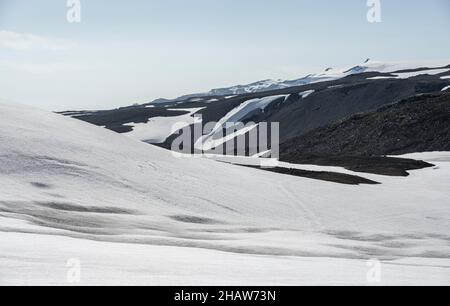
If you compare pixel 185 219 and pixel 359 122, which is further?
pixel 359 122

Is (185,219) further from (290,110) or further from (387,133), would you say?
(290,110)

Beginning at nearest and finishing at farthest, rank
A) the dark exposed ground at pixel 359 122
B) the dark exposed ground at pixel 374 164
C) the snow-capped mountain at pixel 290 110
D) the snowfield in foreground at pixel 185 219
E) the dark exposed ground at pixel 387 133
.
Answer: the snowfield in foreground at pixel 185 219 → the dark exposed ground at pixel 374 164 → the dark exposed ground at pixel 359 122 → the dark exposed ground at pixel 387 133 → the snow-capped mountain at pixel 290 110

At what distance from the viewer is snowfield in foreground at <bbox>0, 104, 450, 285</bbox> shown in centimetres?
1071

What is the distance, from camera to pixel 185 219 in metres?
19.4

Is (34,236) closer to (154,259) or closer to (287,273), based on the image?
(154,259)

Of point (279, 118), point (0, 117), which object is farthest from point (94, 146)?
point (279, 118)

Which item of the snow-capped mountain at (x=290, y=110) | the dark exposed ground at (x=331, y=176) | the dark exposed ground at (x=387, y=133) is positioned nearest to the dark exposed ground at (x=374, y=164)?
the dark exposed ground at (x=387, y=133)

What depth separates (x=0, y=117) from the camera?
25.8 m

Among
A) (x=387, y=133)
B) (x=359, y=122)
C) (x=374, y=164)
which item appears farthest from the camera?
(x=359, y=122)

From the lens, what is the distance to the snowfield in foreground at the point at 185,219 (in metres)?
10.7

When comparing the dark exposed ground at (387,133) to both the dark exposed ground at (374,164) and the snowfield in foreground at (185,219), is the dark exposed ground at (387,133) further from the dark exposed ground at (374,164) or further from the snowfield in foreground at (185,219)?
the snowfield in foreground at (185,219)

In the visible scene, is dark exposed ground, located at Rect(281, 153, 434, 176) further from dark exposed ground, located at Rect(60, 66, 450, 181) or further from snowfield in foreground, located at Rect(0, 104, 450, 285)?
snowfield in foreground, located at Rect(0, 104, 450, 285)

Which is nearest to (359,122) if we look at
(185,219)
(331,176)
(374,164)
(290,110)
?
(374,164)
